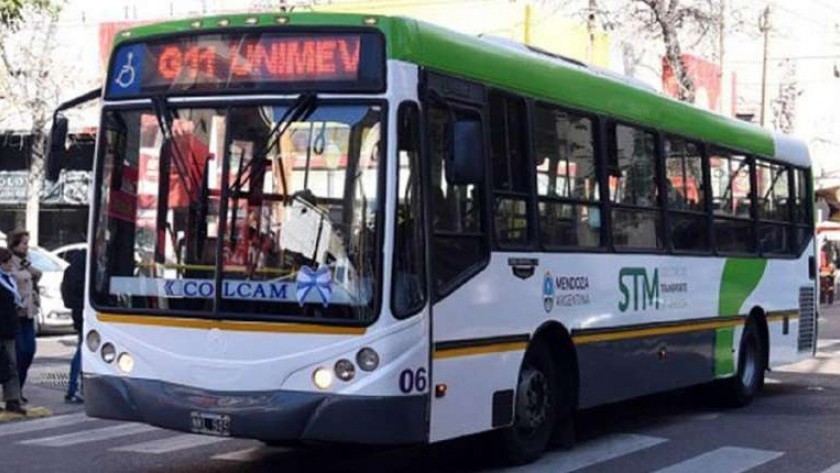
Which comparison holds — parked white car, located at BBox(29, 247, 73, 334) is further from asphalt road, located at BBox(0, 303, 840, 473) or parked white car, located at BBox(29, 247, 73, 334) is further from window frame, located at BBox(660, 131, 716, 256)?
window frame, located at BBox(660, 131, 716, 256)

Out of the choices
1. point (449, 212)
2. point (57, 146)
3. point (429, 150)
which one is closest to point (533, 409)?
point (449, 212)

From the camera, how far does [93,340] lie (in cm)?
905

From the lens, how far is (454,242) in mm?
8906

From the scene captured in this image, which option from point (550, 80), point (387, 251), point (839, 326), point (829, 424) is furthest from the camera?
point (839, 326)

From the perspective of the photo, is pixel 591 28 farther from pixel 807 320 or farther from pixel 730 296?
pixel 730 296

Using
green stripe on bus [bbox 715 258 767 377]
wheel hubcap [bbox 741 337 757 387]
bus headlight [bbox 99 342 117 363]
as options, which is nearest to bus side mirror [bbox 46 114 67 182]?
bus headlight [bbox 99 342 117 363]

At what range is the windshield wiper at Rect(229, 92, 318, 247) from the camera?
8.38m

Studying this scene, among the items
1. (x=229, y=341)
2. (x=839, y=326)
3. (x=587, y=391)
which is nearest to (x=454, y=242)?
(x=229, y=341)

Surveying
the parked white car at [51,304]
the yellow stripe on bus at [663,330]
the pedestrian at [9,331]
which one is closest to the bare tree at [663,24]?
the parked white car at [51,304]

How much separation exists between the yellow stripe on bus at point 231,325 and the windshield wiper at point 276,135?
528 millimetres

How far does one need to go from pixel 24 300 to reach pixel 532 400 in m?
6.03

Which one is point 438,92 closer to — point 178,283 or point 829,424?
point 178,283

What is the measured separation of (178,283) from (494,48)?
2961mm

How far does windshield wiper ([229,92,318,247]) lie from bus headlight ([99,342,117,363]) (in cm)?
122
